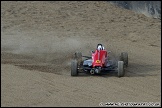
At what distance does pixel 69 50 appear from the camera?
640 inches

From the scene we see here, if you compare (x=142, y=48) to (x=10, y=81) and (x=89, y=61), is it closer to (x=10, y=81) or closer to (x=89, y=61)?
(x=89, y=61)

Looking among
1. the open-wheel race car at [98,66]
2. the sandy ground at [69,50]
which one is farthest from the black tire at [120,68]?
the sandy ground at [69,50]

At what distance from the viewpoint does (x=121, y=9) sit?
85.4 feet

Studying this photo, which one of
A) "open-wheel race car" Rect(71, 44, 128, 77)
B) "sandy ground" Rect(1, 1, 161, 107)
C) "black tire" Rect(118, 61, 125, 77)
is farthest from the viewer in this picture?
"open-wheel race car" Rect(71, 44, 128, 77)

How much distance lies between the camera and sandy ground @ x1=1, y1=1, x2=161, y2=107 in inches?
373

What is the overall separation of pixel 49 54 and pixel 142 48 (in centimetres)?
479

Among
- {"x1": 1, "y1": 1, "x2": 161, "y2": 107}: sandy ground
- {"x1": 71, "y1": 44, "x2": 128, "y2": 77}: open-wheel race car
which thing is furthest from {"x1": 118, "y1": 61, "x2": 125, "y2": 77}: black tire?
{"x1": 1, "y1": 1, "x2": 161, "y2": 107}: sandy ground

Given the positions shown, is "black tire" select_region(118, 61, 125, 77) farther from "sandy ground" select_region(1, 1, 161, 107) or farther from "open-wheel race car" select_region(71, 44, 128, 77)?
"sandy ground" select_region(1, 1, 161, 107)

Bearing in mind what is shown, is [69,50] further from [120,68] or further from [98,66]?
[120,68]

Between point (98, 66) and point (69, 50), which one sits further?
point (69, 50)

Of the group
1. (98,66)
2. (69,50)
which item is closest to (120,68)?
(98,66)

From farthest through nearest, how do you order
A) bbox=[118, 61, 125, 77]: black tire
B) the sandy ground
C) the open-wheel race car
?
the open-wheel race car < bbox=[118, 61, 125, 77]: black tire < the sandy ground

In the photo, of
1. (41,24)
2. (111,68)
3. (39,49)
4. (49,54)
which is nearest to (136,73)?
(111,68)

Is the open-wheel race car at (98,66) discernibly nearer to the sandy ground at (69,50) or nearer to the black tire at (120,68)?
the black tire at (120,68)
